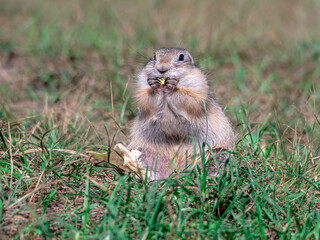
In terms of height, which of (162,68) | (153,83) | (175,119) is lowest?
(175,119)

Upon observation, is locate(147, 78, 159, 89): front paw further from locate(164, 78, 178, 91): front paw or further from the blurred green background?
the blurred green background

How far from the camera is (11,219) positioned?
2400mm

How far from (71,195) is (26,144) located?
0.95 metres

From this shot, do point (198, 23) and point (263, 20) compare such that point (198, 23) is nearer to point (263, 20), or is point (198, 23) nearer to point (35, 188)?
point (263, 20)

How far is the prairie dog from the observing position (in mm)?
3191

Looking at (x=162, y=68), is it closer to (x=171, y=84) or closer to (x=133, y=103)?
(x=171, y=84)

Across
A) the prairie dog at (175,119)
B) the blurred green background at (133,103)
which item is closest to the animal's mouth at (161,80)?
the prairie dog at (175,119)

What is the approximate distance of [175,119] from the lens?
3.21 m

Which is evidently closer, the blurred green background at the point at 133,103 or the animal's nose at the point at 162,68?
the blurred green background at the point at 133,103

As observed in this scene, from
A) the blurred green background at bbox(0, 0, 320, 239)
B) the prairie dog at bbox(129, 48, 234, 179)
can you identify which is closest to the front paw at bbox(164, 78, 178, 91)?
the prairie dog at bbox(129, 48, 234, 179)

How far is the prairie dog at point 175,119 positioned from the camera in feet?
10.5

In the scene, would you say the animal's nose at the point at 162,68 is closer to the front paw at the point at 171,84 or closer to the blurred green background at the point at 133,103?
the front paw at the point at 171,84

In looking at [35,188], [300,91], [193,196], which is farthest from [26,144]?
[300,91]

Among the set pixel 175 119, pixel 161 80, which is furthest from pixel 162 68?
pixel 175 119
